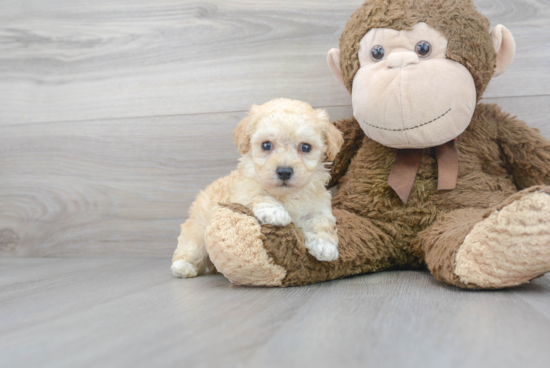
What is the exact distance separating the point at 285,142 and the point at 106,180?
33.6 inches

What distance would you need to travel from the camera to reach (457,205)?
1.12 m

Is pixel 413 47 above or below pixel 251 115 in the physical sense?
above

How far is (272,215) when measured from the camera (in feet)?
3.07

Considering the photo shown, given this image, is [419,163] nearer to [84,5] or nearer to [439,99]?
[439,99]

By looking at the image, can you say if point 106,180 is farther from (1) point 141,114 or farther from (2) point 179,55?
(2) point 179,55

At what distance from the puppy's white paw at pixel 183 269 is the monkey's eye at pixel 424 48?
0.75 metres

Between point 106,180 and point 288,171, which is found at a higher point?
point 288,171

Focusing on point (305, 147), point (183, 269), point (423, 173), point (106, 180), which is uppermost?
point (305, 147)

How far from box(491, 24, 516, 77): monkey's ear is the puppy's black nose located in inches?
23.1

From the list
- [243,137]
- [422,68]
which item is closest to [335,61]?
[422,68]

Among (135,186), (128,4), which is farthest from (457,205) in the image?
(128,4)

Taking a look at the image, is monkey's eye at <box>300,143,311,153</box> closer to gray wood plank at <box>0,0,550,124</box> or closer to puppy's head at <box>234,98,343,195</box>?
puppy's head at <box>234,98,343,195</box>

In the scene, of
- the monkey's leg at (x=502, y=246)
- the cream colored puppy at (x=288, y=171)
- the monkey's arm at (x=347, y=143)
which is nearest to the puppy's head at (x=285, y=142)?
the cream colored puppy at (x=288, y=171)

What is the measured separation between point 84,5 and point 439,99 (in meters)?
1.24
